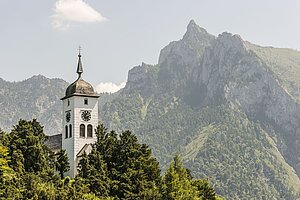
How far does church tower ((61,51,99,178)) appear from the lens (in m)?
103

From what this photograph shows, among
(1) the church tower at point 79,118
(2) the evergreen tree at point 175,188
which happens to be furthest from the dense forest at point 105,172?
(1) the church tower at point 79,118

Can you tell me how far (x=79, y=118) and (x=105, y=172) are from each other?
938 inches

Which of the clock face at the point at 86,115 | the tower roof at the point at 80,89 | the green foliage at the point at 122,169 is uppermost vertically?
the tower roof at the point at 80,89

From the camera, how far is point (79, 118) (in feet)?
342

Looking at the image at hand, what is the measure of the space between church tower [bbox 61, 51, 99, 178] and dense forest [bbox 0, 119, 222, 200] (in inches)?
502

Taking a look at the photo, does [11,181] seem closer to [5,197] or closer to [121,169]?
[5,197]

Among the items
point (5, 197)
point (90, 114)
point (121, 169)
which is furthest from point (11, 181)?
point (90, 114)

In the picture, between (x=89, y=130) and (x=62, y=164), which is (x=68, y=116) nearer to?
(x=89, y=130)

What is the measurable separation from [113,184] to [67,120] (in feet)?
95.6

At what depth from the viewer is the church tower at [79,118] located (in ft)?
337

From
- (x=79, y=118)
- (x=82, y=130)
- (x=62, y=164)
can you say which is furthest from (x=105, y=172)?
(x=79, y=118)

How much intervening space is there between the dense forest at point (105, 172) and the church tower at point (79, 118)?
12.7 meters

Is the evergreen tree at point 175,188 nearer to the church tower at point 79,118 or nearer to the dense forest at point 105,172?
the dense forest at point 105,172

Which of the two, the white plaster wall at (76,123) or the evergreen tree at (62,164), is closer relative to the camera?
the evergreen tree at (62,164)
